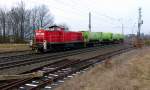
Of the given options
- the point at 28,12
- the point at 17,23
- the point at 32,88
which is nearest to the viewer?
the point at 32,88

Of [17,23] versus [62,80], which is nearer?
[62,80]

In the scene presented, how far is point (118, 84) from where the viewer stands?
12156mm

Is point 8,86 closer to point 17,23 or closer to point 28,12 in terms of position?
point 17,23

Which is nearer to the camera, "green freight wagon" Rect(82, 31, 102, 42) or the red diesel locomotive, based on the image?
the red diesel locomotive

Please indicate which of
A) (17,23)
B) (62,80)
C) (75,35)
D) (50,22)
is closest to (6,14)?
(17,23)

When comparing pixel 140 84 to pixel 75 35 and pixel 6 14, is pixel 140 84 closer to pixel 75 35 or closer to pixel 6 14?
pixel 75 35

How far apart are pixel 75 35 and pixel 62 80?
1071 inches

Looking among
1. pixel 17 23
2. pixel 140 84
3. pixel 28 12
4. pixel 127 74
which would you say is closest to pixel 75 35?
pixel 127 74

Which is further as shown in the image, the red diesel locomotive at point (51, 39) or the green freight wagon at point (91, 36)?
the green freight wagon at point (91, 36)

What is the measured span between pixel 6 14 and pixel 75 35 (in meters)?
72.1

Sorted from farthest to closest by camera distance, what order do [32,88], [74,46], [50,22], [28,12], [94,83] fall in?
[50,22]
[28,12]
[74,46]
[94,83]
[32,88]

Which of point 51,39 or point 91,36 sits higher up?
point 91,36

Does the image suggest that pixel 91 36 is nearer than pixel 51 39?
No

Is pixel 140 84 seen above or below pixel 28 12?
below
